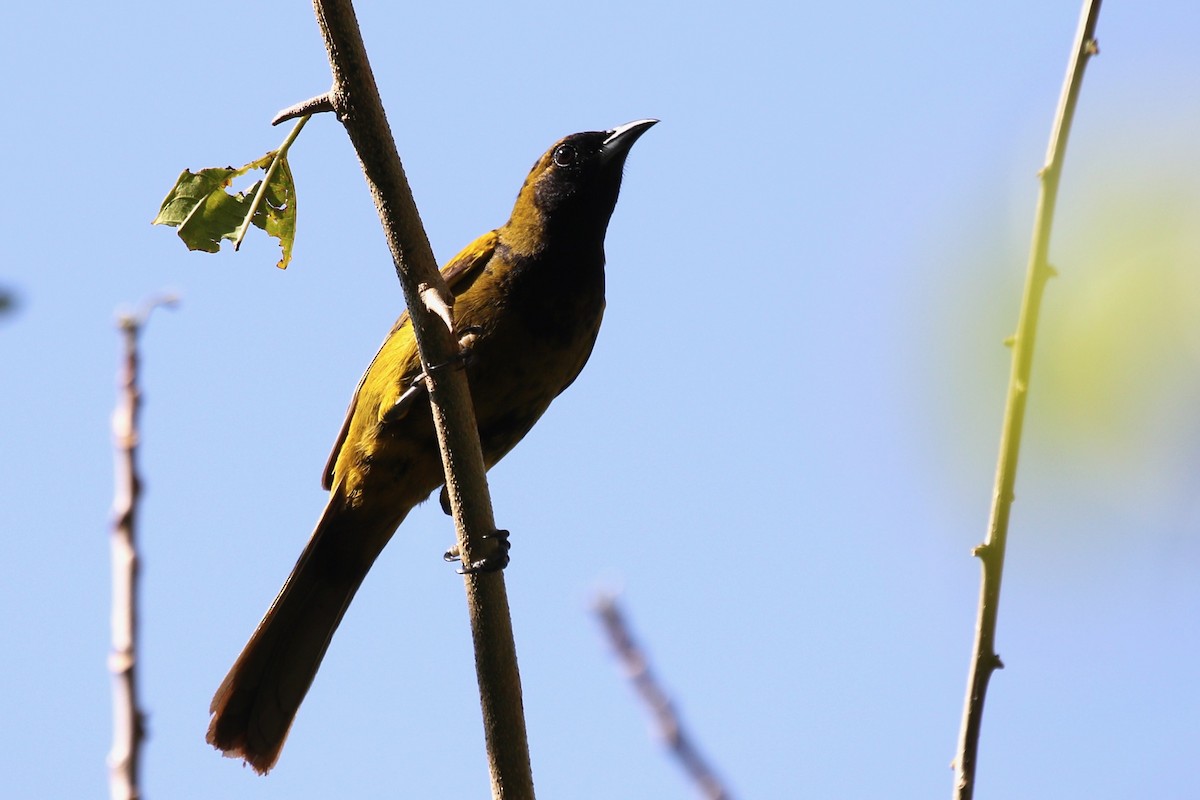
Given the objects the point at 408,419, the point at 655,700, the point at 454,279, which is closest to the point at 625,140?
the point at 454,279

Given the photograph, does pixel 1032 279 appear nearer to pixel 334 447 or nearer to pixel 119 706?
pixel 119 706

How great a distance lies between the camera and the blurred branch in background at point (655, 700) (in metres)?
1.41

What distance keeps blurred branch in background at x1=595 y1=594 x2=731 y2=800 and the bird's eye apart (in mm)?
3417

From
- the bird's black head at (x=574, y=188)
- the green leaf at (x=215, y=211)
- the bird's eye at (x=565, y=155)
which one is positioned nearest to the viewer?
the green leaf at (x=215, y=211)

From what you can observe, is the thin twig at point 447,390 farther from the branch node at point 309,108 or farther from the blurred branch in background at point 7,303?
the blurred branch in background at point 7,303

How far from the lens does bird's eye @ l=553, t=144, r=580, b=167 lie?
4.86m

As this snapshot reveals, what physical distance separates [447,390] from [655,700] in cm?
117

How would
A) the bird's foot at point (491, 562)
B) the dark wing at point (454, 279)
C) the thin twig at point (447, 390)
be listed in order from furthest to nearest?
the dark wing at point (454, 279) → the bird's foot at point (491, 562) → the thin twig at point (447, 390)

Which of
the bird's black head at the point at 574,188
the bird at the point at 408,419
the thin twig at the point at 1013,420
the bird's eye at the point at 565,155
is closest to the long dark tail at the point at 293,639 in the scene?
the bird at the point at 408,419

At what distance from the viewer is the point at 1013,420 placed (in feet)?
4.38

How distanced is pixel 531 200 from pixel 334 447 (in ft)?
3.72

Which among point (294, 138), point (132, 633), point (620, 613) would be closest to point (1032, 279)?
point (620, 613)

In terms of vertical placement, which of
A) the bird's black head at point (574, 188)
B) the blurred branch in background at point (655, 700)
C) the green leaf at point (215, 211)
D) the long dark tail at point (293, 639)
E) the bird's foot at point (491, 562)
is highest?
the bird's black head at point (574, 188)

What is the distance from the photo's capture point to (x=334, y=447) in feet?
14.3
